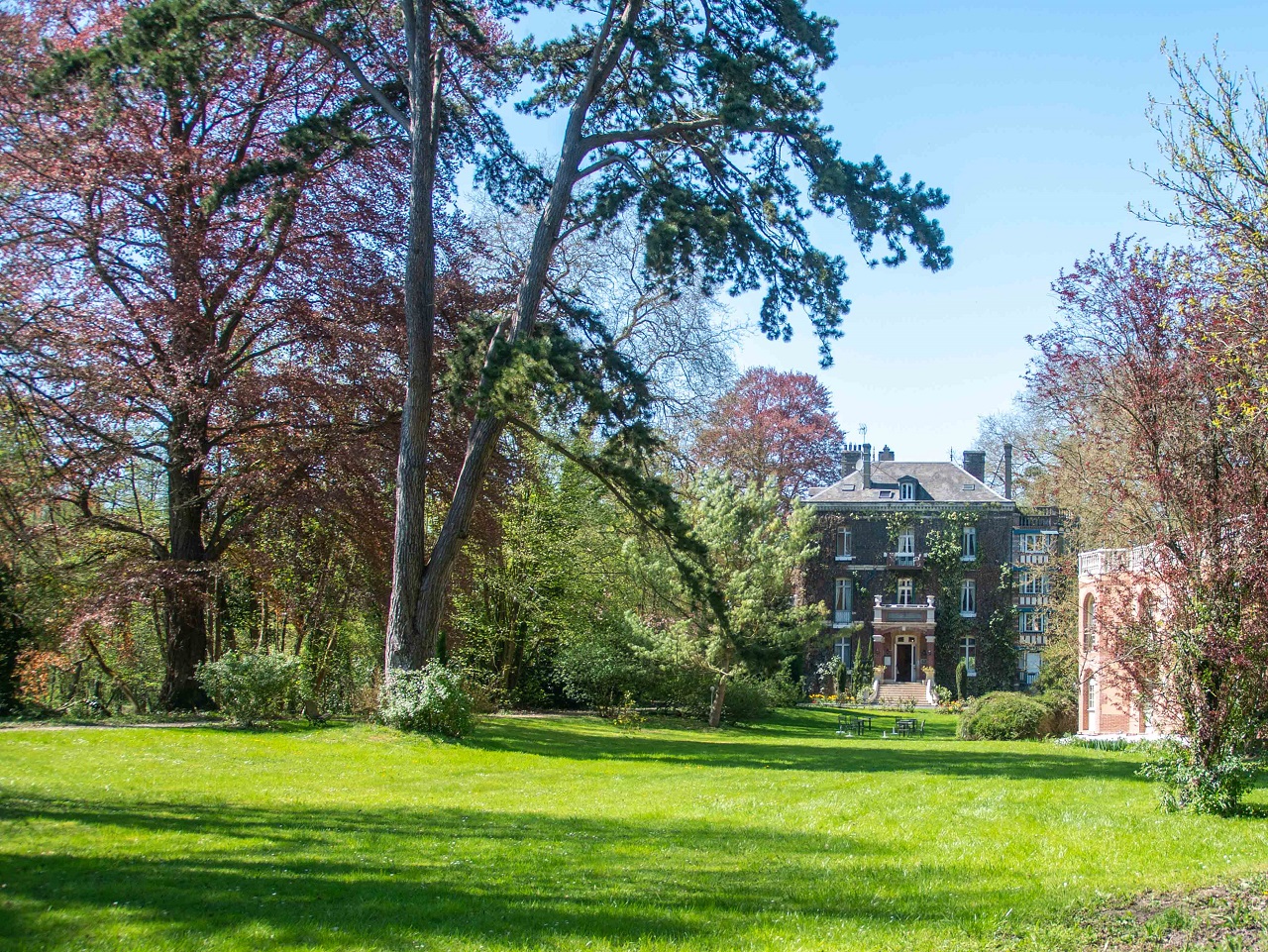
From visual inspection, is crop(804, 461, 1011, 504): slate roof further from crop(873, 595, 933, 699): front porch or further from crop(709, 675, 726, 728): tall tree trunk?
crop(709, 675, 726, 728): tall tree trunk

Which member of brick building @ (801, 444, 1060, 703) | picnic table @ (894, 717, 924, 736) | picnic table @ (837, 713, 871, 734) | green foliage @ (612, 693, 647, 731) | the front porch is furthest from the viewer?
brick building @ (801, 444, 1060, 703)

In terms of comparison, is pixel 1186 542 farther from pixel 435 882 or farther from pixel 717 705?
pixel 717 705

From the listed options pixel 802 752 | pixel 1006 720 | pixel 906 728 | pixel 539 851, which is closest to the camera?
pixel 539 851

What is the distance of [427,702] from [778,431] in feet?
106

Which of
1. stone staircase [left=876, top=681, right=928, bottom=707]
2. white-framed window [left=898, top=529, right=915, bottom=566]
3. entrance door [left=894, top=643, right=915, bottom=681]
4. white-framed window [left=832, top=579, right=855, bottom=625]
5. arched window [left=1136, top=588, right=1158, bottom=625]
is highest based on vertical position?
white-framed window [left=898, top=529, right=915, bottom=566]

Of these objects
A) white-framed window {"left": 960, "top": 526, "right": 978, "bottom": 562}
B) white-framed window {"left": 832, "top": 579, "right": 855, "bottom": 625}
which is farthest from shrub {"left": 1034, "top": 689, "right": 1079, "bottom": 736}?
white-framed window {"left": 832, "top": 579, "right": 855, "bottom": 625}

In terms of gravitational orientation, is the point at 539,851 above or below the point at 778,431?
below

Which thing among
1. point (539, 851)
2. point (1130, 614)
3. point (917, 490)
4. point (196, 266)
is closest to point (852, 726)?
point (1130, 614)

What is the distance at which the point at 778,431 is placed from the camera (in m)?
45.4

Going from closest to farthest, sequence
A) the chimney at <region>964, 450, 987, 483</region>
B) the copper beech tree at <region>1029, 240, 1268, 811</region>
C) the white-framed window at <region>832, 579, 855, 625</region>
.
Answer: the copper beech tree at <region>1029, 240, 1268, 811</region> < the white-framed window at <region>832, 579, 855, 625</region> < the chimney at <region>964, 450, 987, 483</region>

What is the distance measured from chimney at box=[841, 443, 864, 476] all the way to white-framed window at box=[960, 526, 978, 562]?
6271mm

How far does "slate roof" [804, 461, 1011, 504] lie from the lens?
46594 millimetres

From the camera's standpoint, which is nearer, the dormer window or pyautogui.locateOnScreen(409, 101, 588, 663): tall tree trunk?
pyautogui.locateOnScreen(409, 101, 588, 663): tall tree trunk

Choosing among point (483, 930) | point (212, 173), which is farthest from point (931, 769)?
point (212, 173)
